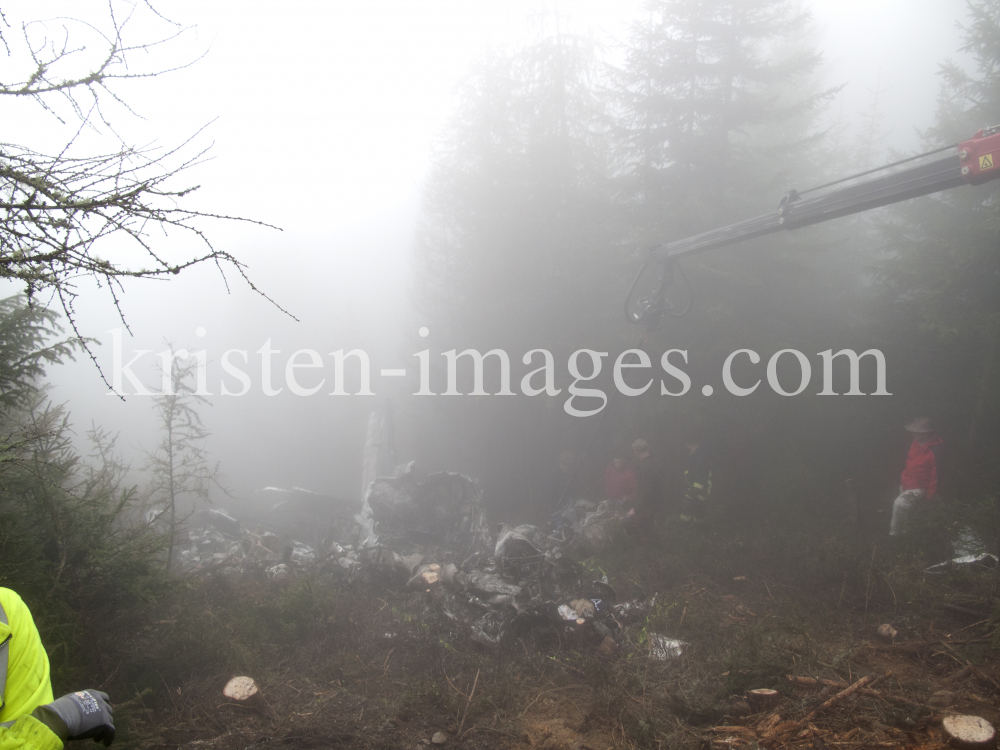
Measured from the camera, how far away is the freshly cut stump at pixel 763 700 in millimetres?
4056

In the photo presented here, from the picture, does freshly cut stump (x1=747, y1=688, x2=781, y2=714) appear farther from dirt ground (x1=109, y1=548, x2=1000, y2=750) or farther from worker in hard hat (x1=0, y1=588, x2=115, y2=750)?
worker in hard hat (x1=0, y1=588, x2=115, y2=750)

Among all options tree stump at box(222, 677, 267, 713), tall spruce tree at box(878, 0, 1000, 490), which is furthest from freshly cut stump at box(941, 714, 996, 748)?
tall spruce tree at box(878, 0, 1000, 490)

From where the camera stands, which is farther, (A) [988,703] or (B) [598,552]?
(B) [598,552]

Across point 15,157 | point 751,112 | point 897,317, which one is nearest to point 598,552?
point 897,317

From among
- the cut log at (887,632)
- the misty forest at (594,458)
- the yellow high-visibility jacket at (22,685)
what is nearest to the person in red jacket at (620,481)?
the misty forest at (594,458)

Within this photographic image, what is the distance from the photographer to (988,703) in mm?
3811

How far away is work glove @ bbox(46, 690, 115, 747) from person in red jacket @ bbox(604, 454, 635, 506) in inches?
303

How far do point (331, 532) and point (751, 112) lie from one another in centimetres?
1153

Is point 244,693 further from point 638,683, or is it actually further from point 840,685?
point 840,685

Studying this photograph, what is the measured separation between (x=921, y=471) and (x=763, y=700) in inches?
190

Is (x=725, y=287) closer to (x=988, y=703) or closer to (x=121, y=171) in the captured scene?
(x=988, y=703)

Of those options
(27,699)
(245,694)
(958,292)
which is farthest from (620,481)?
(27,699)

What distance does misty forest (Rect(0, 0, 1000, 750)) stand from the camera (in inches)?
160

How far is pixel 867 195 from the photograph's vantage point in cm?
604
